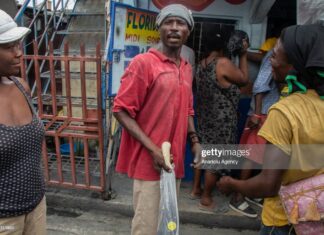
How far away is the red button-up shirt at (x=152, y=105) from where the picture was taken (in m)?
2.03

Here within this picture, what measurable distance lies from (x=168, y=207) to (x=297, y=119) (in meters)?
0.83

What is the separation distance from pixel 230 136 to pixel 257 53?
1.21 meters

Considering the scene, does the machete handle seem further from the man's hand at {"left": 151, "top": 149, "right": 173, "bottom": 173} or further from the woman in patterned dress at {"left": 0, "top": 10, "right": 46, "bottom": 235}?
the woman in patterned dress at {"left": 0, "top": 10, "right": 46, "bottom": 235}

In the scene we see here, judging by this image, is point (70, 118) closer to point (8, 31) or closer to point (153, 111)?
point (153, 111)

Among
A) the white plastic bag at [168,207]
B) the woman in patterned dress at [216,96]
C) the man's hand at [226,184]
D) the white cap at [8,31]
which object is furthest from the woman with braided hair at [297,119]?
the woman in patterned dress at [216,96]

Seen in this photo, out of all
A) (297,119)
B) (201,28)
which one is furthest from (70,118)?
(297,119)

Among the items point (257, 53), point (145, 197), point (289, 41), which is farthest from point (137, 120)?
point (257, 53)

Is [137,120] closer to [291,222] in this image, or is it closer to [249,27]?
[291,222]

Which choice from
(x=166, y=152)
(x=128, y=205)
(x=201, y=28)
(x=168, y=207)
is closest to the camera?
(x=168, y=207)

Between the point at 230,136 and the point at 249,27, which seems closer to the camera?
the point at 230,136

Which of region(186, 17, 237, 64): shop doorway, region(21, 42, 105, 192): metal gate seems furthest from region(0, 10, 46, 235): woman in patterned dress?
region(186, 17, 237, 64): shop doorway

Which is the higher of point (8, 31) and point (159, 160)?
point (8, 31)

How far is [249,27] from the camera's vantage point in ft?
14.2

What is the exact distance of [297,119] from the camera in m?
1.41
